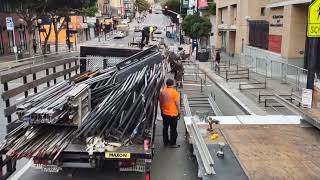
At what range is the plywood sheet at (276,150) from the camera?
5.17 m

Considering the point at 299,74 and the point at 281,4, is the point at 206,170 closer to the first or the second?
the point at 299,74

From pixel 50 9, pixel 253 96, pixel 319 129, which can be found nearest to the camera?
pixel 319 129

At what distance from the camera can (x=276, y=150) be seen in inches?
241

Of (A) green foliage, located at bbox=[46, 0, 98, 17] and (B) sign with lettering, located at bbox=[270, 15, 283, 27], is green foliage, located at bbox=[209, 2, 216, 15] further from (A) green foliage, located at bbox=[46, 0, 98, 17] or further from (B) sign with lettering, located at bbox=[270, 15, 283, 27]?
(B) sign with lettering, located at bbox=[270, 15, 283, 27]

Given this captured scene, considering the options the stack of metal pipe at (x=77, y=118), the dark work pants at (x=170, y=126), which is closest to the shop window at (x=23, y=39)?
the dark work pants at (x=170, y=126)

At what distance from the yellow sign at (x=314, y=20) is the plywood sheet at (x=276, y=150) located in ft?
6.29

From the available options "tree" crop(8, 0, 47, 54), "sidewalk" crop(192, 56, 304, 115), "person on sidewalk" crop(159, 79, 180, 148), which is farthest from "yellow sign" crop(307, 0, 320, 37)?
"tree" crop(8, 0, 47, 54)

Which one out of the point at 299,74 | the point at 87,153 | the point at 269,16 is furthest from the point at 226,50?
the point at 87,153

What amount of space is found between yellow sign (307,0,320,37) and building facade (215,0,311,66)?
42.4ft

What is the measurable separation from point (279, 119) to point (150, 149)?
131 inches

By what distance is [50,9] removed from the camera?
4238cm

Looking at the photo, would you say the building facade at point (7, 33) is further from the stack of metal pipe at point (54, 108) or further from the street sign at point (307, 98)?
the street sign at point (307, 98)

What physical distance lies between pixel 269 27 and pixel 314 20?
780 inches

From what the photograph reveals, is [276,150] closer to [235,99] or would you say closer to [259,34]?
[235,99]
